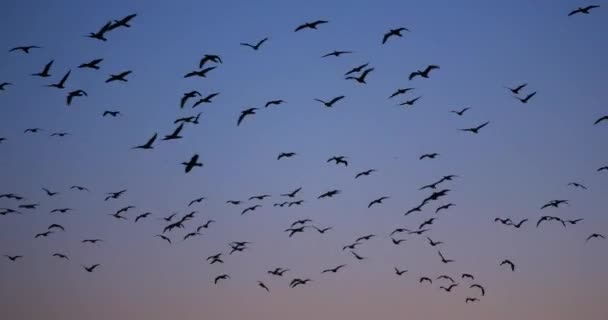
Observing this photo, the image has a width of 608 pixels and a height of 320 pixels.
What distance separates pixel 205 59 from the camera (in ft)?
104

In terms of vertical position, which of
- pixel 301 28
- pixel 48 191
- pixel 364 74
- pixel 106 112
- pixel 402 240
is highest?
pixel 301 28

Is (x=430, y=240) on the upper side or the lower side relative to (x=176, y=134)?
lower

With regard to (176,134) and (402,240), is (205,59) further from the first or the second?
(402,240)

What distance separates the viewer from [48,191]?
43312 millimetres

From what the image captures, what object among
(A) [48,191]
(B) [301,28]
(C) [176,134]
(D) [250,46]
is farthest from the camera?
(A) [48,191]

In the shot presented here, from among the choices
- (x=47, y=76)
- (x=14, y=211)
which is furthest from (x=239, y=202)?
(x=47, y=76)

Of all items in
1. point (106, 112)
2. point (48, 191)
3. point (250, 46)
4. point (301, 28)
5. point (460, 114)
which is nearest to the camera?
point (301, 28)

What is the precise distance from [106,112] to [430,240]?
2014 centimetres

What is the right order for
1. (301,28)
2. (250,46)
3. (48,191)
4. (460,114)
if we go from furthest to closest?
(48,191) → (460,114) → (250,46) → (301,28)

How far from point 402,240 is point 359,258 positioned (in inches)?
239

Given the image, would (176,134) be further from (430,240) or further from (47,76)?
(430,240)

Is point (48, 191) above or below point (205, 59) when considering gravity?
below

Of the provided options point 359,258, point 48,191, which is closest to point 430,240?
point 359,258

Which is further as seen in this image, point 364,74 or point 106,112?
point 106,112
